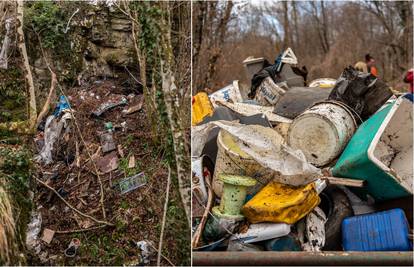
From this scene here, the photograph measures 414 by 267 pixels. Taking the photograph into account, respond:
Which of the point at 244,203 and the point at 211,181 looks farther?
the point at 211,181

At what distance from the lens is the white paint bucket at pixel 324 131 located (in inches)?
136

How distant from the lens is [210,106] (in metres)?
4.44

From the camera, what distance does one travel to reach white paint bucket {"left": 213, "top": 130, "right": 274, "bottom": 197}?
3.21 meters

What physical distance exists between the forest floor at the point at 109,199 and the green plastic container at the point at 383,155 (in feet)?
4.05

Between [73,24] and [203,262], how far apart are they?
558cm

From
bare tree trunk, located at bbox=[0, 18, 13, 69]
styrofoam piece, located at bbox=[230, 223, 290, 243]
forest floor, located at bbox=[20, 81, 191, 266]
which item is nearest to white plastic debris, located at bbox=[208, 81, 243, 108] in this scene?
forest floor, located at bbox=[20, 81, 191, 266]

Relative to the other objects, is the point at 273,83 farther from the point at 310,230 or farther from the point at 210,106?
the point at 310,230

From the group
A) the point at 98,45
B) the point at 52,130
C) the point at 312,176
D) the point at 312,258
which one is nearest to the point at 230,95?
the point at 312,176

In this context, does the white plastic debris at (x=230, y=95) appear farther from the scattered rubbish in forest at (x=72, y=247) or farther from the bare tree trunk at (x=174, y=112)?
the scattered rubbish in forest at (x=72, y=247)

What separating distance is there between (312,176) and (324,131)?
0.56 meters

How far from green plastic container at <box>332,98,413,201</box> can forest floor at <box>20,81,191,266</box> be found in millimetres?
1236

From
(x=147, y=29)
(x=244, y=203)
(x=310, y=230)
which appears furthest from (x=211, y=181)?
(x=147, y=29)

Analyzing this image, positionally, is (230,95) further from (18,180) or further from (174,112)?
(18,180)

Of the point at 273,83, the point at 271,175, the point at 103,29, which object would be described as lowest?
the point at 271,175
